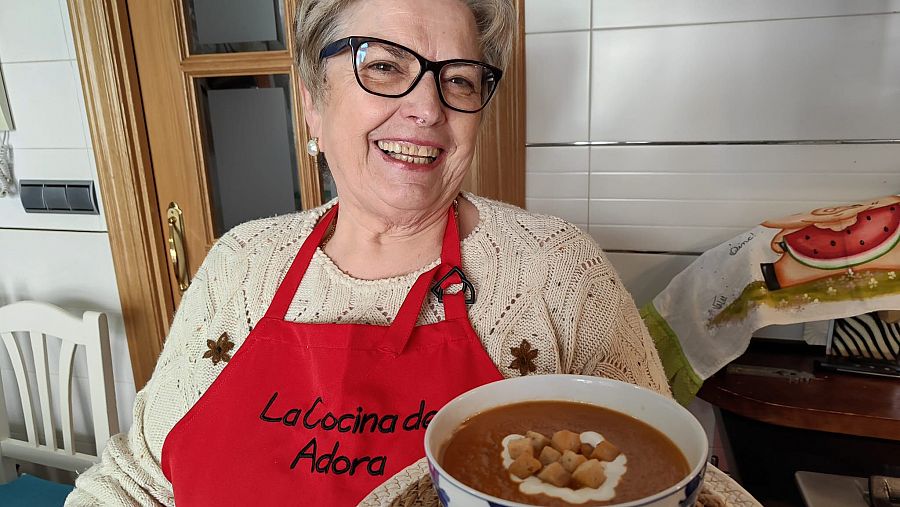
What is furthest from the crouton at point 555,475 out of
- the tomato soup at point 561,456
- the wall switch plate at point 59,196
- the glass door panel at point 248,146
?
the wall switch plate at point 59,196

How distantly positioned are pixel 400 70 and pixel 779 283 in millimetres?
781

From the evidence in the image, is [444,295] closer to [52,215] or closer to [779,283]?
[779,283]

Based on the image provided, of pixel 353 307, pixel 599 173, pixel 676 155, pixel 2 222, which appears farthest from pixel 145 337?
pixel 676 155

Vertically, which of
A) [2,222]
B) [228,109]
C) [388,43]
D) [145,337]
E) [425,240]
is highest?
[388,43]

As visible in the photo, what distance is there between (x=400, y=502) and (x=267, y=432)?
0.39 m

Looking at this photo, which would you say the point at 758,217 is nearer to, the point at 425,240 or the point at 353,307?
the point at 425,240

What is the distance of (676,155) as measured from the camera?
138 cm

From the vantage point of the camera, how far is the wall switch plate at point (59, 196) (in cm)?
172

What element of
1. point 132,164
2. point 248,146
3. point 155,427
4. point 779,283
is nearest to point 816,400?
point 779,283

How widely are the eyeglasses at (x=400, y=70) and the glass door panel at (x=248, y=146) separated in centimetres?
79

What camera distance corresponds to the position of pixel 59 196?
173 cm

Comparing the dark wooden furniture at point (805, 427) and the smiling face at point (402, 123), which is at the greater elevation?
the smiling face at point (402, 123)

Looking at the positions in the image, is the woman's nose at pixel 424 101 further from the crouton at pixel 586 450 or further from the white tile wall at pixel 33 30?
the white tile wall at pixel 33 30

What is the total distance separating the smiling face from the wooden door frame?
1.73 ft
